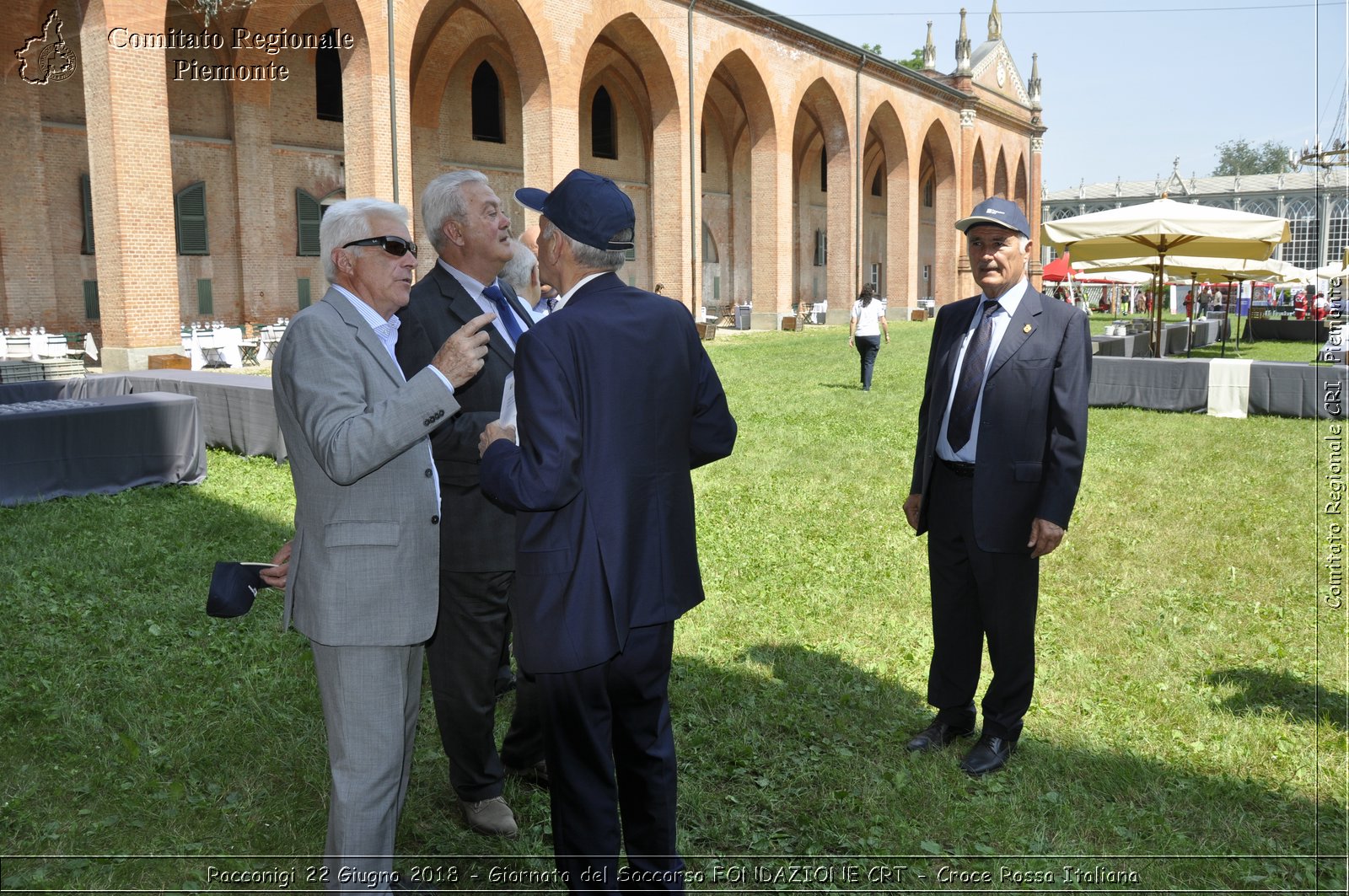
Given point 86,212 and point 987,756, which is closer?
point 987,756

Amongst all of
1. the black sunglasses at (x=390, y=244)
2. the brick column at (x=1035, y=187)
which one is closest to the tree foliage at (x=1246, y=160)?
the brick column at (x=1035, y=187)

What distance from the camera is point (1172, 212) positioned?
11.9m

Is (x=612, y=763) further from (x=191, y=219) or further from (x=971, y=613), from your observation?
(x=191, y=219)

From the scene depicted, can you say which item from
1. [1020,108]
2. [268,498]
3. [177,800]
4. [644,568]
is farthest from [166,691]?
[1020,108]

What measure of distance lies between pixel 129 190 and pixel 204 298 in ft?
18.7

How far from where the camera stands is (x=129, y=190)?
50.1 feet

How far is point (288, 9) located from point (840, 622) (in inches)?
830

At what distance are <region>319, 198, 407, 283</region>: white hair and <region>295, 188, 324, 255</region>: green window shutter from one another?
2115cm

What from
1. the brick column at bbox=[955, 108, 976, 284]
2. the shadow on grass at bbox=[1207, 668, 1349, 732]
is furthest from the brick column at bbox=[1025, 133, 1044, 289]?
the shadow on grass at bbox=[1207, 668, 1349, 732]

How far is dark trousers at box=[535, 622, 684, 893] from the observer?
2.38 metres

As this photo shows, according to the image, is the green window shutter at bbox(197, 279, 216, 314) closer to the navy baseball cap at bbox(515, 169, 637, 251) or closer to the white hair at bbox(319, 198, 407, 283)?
the white hair at bbox(319, 198, 407, 283)

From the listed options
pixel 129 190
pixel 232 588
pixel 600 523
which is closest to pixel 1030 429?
pixel 600 523

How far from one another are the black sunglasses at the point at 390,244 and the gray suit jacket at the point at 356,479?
15 centimetres

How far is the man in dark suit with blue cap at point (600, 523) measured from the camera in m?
2.28
